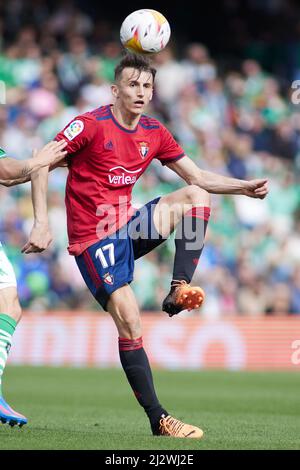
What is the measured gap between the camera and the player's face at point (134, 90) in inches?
310

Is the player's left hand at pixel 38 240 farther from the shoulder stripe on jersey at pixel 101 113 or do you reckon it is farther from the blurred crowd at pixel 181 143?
the blurred crowd at pixel 181 143

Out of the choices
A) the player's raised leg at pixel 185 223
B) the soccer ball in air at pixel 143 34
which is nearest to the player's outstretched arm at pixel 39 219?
the player's raised leg at pixel 185 223

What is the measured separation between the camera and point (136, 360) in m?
7.73

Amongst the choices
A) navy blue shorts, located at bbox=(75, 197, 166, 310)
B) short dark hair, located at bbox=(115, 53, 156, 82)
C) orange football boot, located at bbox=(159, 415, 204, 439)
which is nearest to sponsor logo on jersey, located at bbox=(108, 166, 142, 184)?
navy blue shorts, located at bbox=(75, 197, 166, 310)

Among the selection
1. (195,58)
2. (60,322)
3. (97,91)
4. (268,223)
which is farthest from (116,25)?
(60,322)

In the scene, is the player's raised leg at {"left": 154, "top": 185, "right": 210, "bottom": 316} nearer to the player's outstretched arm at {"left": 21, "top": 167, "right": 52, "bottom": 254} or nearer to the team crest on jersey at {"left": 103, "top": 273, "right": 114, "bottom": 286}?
the team crest on jersey at {"left": 103, "top": 273, "right": 114, "bottom": 286}

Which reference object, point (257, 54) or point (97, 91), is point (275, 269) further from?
point (257, 54)

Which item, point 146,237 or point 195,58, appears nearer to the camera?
point 146,237

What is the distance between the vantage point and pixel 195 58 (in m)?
20.6

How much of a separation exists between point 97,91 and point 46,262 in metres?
3.45

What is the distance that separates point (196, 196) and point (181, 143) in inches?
448

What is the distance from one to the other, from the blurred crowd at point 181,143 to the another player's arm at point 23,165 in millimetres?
9394

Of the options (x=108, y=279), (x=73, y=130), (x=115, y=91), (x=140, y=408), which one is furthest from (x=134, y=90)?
(x=140, y=408)

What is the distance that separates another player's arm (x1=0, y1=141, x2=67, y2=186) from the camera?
24.3 feet
